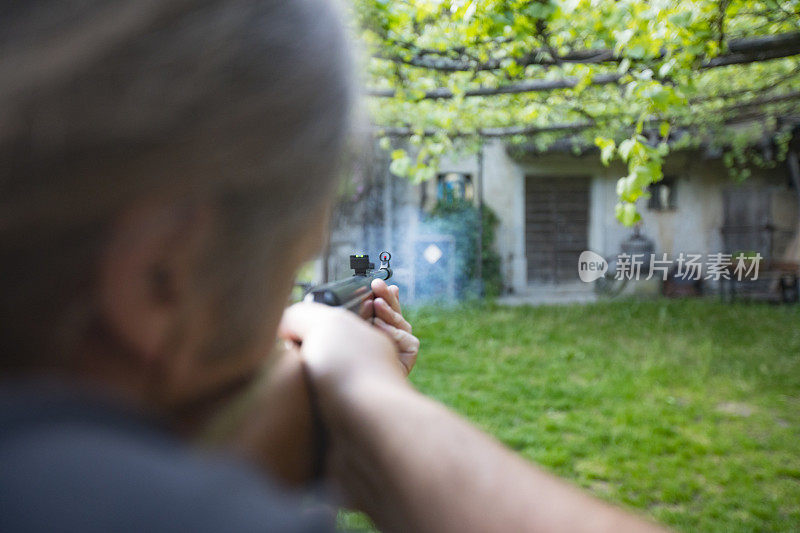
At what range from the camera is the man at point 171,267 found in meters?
0.25

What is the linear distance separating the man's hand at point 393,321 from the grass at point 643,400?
0.74m

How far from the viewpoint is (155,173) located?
28 cm

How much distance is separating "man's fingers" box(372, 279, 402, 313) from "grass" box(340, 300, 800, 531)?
77cm

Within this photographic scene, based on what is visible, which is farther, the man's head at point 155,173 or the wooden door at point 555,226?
the wooden door at point 555,226

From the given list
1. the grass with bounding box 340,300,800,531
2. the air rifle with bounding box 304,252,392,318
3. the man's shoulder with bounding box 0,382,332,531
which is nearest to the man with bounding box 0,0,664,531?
the man's shoulder with bounding box 0,382,332,531

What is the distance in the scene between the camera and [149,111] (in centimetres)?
28

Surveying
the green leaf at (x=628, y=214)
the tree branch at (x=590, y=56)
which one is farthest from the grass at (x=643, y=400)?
the tree branch at (x=590, y=56)

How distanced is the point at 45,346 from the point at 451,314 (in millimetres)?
3300

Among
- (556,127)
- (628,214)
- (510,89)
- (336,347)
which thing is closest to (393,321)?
(336,347)

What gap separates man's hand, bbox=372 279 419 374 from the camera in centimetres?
64

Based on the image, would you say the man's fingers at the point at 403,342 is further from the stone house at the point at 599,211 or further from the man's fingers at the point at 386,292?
the stone house at the point at 599,211

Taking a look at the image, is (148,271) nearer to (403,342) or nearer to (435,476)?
(435,476)

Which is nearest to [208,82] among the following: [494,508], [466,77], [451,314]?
[494,508]

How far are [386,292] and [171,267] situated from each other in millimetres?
377
